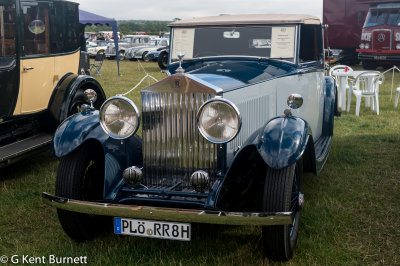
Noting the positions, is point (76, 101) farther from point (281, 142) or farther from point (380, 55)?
point (380, 55)

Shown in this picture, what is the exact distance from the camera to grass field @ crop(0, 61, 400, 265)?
3.28 meters

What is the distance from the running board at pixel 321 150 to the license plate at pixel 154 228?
1590 mm

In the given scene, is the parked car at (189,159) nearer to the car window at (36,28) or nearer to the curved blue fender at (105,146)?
the curved blue fender at (105,146)

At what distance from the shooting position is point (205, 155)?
3.30 metres

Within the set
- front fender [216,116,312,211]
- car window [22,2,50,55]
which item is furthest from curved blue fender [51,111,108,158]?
car window [22,2,50,55]

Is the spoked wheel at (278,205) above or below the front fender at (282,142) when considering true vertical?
below

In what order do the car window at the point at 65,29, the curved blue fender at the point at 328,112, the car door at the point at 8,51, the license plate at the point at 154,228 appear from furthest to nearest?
the car window at the point at 65,29 < the curved blue fender at the point at 328,112 < the car door at the point at 8,51 < the license plate at the point at 154,228

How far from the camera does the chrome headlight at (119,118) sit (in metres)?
3.28

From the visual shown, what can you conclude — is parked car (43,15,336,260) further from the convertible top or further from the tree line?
the tree line

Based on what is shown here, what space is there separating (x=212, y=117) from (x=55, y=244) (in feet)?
5.04

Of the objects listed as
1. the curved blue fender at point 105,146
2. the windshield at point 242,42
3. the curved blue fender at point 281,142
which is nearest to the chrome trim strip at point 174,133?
the curved blue fender at point 105,146

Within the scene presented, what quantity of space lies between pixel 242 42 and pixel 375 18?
1341 centimetres

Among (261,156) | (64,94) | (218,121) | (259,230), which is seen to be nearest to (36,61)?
(64,94)

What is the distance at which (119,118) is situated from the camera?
333 centimetres
